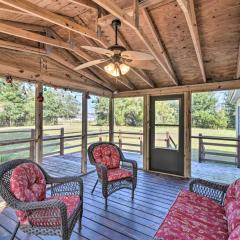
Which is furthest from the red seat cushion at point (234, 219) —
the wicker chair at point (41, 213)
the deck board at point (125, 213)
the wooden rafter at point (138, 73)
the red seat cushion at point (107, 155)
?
the wooden rafter at point (138, 73)

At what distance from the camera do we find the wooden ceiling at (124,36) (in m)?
2.54

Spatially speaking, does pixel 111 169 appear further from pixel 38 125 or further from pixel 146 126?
pixel 146 126

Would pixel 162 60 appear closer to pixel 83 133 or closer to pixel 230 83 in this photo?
pixel 230 83

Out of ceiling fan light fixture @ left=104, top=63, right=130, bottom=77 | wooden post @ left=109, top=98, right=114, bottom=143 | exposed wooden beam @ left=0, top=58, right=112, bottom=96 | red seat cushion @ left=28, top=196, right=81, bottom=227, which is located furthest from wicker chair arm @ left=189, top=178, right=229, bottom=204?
wooden post @ left=109, top=98, right=114, bottom=143

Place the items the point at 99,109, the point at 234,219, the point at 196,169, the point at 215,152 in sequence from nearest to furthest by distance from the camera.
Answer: the point at 234,219
the point at 99,109
the point at 196,169
the point at 215,152

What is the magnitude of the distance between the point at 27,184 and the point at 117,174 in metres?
1.64

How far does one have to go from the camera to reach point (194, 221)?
197 centimetres

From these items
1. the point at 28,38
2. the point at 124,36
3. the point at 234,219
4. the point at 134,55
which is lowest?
the point at 234,219

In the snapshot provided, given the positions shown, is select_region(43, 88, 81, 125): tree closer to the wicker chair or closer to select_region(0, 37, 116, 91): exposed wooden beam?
select_region(0, 37, 116, 91): exposed wooden beam

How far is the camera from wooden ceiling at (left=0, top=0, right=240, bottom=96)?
254 centimetres

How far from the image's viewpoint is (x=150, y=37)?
3.49 metres

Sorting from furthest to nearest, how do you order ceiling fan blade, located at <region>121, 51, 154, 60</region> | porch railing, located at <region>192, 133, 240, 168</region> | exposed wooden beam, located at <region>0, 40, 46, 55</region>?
porch railing, located at <region>192, 133, 240, 168</region> → exposed wooden beam, located at <region>0, 40, 46, 55</region> → ceiling fan blade, located at <region>121, 51, 154, 60</region>

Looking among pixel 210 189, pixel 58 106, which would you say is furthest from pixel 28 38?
pixel 210 189

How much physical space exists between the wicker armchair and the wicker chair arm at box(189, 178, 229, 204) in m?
1.22
